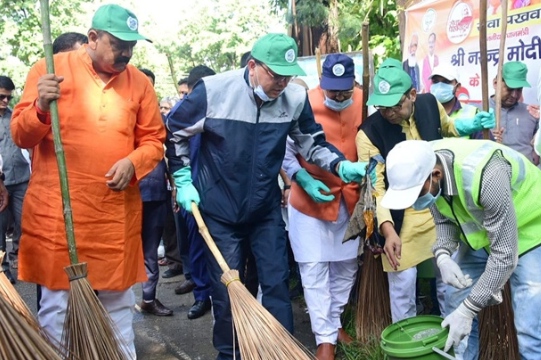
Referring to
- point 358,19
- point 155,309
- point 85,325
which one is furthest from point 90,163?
point 358,19

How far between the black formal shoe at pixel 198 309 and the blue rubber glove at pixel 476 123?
238 centimetres

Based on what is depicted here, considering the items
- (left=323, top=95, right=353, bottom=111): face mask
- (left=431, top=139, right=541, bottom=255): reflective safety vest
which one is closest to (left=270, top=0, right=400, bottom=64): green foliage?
(left=323, top=95, right=353, bottom=111): face mask

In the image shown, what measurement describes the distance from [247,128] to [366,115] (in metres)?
1.07

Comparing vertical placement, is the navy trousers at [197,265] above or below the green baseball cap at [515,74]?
below

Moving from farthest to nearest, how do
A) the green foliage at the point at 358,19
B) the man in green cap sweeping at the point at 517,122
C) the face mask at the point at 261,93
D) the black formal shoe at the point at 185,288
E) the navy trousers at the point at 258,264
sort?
1. the green foliage at the point at 358,19
2. the black formal shoe at the point at 185,288
3. the man in green cap sweeping at the point at 517,122
4. the navy trousers at the point at 258,264
5. the face mask at the point at 261,93

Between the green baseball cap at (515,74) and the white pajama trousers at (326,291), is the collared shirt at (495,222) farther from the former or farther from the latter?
the green baseball cap at (515,74)

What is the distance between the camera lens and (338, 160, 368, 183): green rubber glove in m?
3.45

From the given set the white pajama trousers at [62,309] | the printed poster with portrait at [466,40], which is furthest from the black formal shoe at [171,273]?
the printed poster with portrait at [466,40]

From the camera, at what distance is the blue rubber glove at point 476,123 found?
11.5 ft

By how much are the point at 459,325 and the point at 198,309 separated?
104 inches

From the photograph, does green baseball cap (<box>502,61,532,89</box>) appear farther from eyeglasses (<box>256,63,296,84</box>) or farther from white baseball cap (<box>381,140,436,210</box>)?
white baseball cap (<box>381,140,436,210</box>)

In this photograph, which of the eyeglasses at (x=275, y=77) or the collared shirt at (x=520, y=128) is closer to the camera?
the eyeglasses at (x=275, y=77)

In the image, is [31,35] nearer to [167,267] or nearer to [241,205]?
[167,267]

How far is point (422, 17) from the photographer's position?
5.76 m
